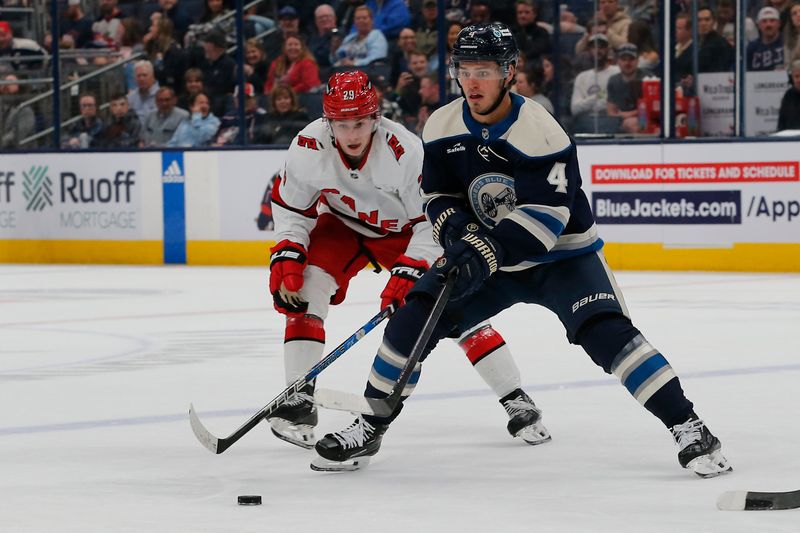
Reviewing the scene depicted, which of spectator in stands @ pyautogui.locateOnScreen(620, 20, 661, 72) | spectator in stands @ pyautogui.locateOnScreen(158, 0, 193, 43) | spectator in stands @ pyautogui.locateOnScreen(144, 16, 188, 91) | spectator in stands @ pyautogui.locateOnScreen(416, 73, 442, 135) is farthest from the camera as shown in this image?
spectator in stands @ pyautogui.locateOnScreen(158, 0, 193, 43)

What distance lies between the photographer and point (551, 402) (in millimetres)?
4383

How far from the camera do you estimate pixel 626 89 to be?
977 centimetres

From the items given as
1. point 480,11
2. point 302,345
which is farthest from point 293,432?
point 480,11

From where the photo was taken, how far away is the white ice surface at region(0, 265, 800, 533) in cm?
288

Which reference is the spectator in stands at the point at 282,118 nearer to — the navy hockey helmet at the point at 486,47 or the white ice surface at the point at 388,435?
the white ice surface at the point at 388,435

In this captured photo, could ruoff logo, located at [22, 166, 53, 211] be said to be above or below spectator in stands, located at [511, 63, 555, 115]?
below

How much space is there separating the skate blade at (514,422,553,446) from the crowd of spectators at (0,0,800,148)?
5.98 meters

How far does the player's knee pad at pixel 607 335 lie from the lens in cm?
329

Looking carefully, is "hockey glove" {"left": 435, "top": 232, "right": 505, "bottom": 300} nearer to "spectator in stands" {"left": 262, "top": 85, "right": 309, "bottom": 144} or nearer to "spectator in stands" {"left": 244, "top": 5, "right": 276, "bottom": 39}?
"spectator in stands" {"left": 262, "top": 85, "right": 309, "bottom": 144}

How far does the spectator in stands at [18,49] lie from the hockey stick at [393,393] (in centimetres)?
899

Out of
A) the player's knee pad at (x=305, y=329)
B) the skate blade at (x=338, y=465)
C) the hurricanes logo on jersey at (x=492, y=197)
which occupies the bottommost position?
the skate blade at (x=338, y=465)

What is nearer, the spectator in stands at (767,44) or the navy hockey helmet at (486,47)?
the navy hockey helmet at (486,47)

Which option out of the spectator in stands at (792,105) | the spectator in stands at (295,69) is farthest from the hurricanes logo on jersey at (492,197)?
the spectator in stands at (295,69)

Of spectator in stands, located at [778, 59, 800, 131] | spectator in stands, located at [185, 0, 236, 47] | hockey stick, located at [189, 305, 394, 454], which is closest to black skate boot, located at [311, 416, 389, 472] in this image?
hockey stick, located at [189, 305, 394, 454]
